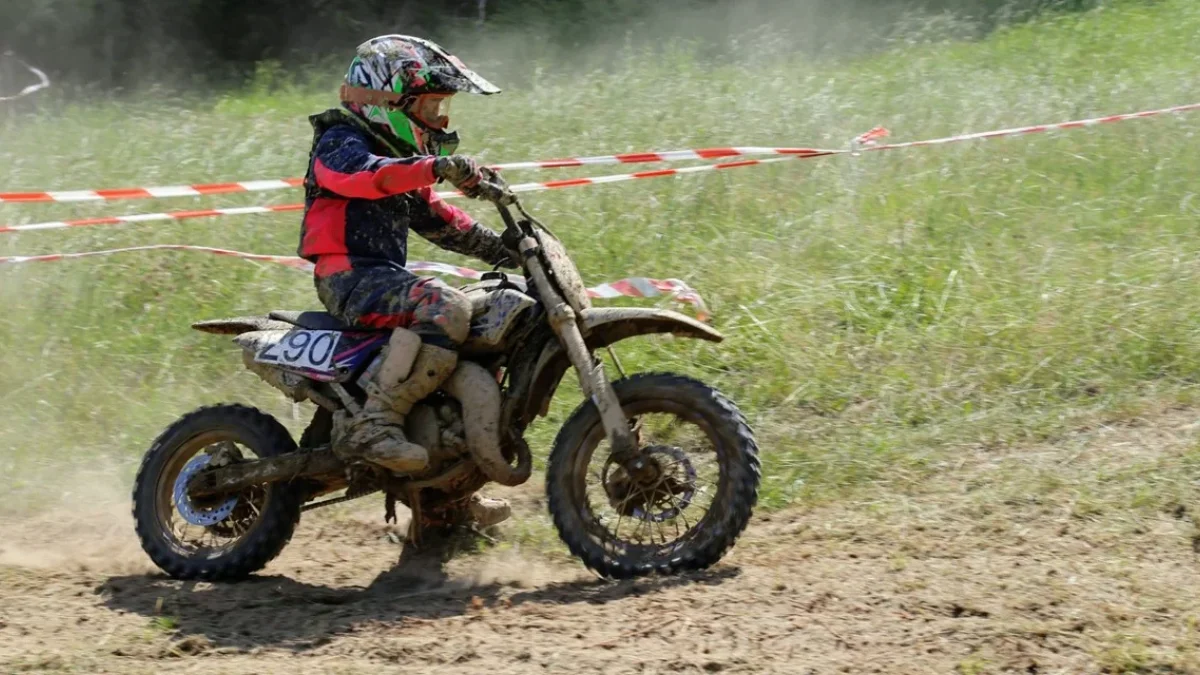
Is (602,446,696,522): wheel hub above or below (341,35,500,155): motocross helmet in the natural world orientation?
below

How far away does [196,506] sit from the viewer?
632 cm

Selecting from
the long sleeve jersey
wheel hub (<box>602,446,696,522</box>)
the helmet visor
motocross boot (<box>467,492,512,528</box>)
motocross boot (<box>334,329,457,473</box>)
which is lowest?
motocross boot (<box>467,492,512,528</box>)

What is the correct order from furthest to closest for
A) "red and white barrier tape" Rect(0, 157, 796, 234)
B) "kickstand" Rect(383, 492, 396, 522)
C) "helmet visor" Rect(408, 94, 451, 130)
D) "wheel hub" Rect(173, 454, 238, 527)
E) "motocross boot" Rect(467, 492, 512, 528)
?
"red and white barrier tape" Rect(0, 157, 796, 234)
"motocross boot" Rect(467, 492, 512, 528)
"wheel hub" Rect(173, 454, 238, 527)
"kickstand" Rect(383, 492, 396, 522)
"helmet visor" Rect(408, 94, 451, 130)

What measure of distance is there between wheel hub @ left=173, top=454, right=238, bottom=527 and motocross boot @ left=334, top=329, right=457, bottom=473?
78cm

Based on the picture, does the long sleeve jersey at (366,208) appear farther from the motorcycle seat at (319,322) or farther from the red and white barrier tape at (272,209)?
the red and white barrier tape at (272,209)

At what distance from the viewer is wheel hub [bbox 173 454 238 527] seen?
6.32 metres

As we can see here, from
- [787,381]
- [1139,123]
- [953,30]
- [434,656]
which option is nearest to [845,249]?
[787,381]

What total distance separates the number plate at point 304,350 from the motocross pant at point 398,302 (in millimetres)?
116

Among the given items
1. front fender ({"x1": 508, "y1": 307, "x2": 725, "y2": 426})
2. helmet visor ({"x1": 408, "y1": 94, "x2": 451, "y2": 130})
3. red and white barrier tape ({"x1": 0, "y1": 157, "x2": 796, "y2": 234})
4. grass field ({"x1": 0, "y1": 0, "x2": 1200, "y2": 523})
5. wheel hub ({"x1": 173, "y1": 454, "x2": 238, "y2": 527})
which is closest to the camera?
front fender ({"x1": 508, "y1": 307, "x2": 725, "y2": 426})

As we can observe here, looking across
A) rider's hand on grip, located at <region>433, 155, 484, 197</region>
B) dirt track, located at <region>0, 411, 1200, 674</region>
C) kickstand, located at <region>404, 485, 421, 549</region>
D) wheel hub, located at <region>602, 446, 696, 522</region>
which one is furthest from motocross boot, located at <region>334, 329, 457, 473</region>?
wheel hub, located at <region>602, 446, 696, 522</region>

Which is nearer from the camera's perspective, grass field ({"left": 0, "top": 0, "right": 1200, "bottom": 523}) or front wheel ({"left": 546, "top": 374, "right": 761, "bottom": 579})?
front wheel ({"left": 546, "top": 374, "right": 761, "bottom": 579})

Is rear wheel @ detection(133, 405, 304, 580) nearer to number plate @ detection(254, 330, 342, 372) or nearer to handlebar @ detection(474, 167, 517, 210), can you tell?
number plate @ detection(254, 330, 342, 372)

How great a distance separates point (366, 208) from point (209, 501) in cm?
145

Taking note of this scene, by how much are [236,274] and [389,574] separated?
4285 mm
